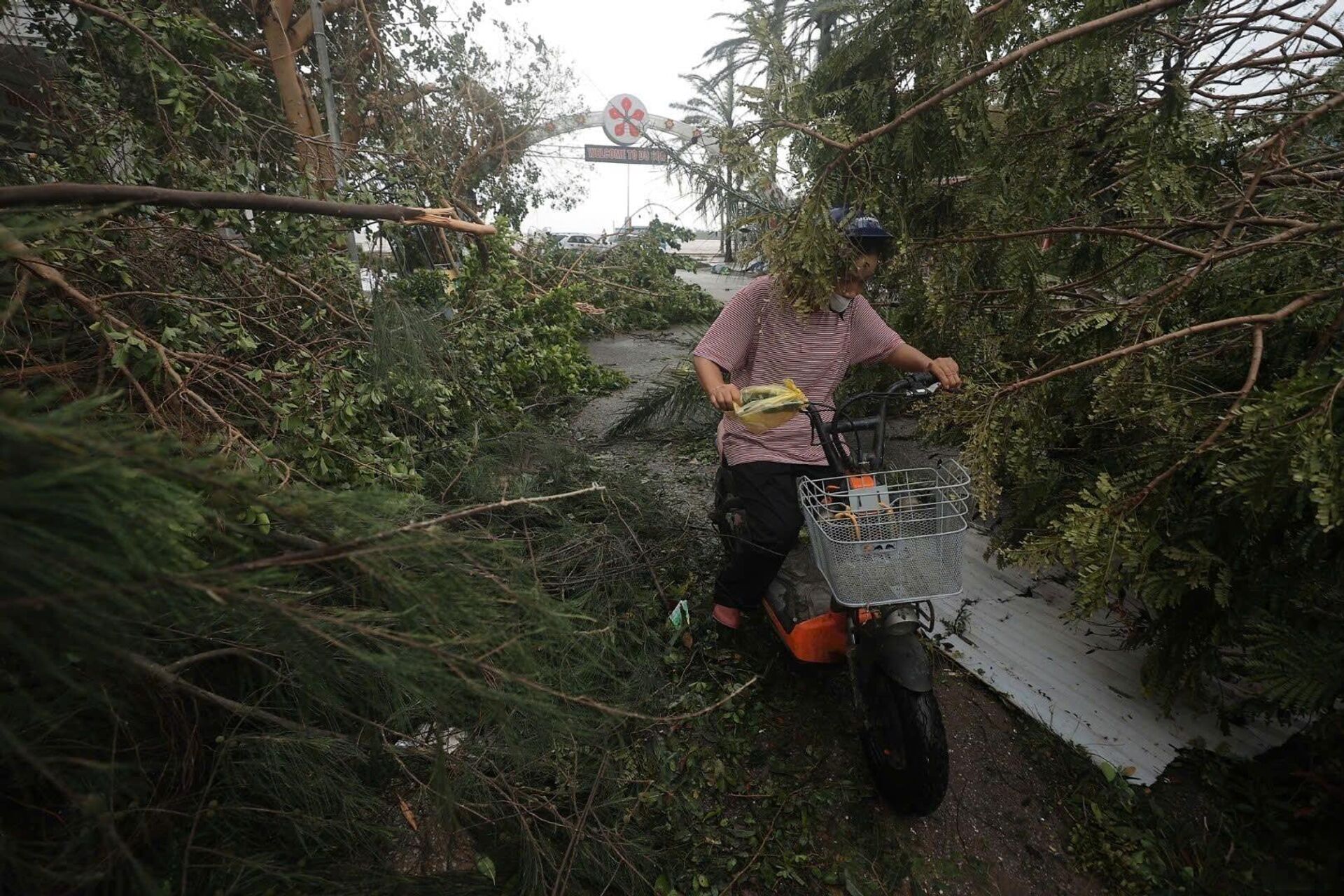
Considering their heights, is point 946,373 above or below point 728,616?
above

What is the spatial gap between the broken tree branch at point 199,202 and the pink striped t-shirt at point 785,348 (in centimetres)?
109

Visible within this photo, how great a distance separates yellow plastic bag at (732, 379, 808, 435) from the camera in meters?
2.08

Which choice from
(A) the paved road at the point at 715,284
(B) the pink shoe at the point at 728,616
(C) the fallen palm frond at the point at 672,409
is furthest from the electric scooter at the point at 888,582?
(A) the paved road at the point at 715,284

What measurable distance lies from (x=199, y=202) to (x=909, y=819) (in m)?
2.96

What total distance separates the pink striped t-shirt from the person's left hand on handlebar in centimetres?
40

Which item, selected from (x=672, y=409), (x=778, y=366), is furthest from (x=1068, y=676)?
(x=672, y=409)

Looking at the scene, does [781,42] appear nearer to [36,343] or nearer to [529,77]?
[36,343]

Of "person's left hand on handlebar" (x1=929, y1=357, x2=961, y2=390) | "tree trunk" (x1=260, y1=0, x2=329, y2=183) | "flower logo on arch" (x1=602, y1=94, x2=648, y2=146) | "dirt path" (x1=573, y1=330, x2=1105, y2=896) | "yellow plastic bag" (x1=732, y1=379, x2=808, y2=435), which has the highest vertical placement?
"flower logo on arch" (x1=602, y1=94, x2=648, y2=146)

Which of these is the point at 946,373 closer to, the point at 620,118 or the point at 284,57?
the point at 284,57

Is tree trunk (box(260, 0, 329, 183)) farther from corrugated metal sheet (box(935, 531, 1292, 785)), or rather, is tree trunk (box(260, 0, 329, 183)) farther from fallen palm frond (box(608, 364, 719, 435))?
corrugated metal sheet (box(935, 531, 1292, 785))

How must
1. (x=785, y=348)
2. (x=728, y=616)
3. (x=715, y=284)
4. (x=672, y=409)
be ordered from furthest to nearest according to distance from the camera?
1. (x=715, y=284)
2. (x=672, y=409)
3. (x=728, y=616)
4. (x=785, y=348)

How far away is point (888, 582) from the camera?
1.89 meters

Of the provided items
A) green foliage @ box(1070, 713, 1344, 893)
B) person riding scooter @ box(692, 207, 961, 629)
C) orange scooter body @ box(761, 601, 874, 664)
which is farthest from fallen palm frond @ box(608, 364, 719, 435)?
green foliage @ box(1070, 713, 1344, 893)

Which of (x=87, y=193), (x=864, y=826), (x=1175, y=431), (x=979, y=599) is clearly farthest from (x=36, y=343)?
(x=979, y=599)
